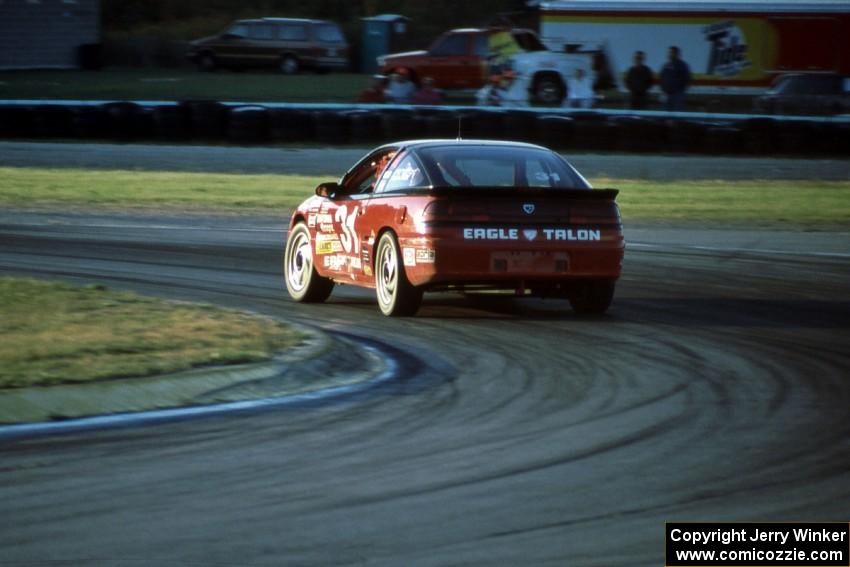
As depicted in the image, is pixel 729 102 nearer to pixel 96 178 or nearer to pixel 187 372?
pixel 96 178

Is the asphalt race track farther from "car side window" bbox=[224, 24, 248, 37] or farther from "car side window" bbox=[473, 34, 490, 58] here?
"car side window" bbox=[224, 24, 248, 37]

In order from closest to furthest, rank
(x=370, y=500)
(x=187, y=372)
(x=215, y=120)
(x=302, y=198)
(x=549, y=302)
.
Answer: (x=370, y=500), (x=187, y=372), (x=549, y=302), (x=302, y=198), (x=215, y=120)

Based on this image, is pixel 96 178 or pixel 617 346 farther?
pixel 96 178

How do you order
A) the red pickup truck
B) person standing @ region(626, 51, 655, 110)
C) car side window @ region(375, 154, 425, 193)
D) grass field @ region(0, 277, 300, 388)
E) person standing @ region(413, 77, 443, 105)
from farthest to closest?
the red pickup truck → person standing @ region(413, 77, 443, 105) → person standing @ region(626, 51, 655, 110) → car side window @ region(375, 154, 425, 193) → grass field @ region(0, 277, 300, 388)

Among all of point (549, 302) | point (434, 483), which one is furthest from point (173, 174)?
point (434, 483)

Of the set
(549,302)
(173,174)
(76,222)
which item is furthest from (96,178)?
(549,302)

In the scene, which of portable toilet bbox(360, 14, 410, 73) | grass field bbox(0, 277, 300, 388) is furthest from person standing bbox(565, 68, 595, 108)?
grass field bbox(0, 277, 300, 388)

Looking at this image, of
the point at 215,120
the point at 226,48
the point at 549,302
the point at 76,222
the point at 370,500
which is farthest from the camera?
the point at 226,48

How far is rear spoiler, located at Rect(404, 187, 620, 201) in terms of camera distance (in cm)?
1130

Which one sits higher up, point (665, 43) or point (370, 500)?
point (665, 43)

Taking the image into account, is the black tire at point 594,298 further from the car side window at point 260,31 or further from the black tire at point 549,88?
the car side window at point 260,31

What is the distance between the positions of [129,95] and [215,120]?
13551 mm

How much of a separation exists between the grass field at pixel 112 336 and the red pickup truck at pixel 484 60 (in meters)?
27.3

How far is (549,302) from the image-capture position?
13148 millimetres
